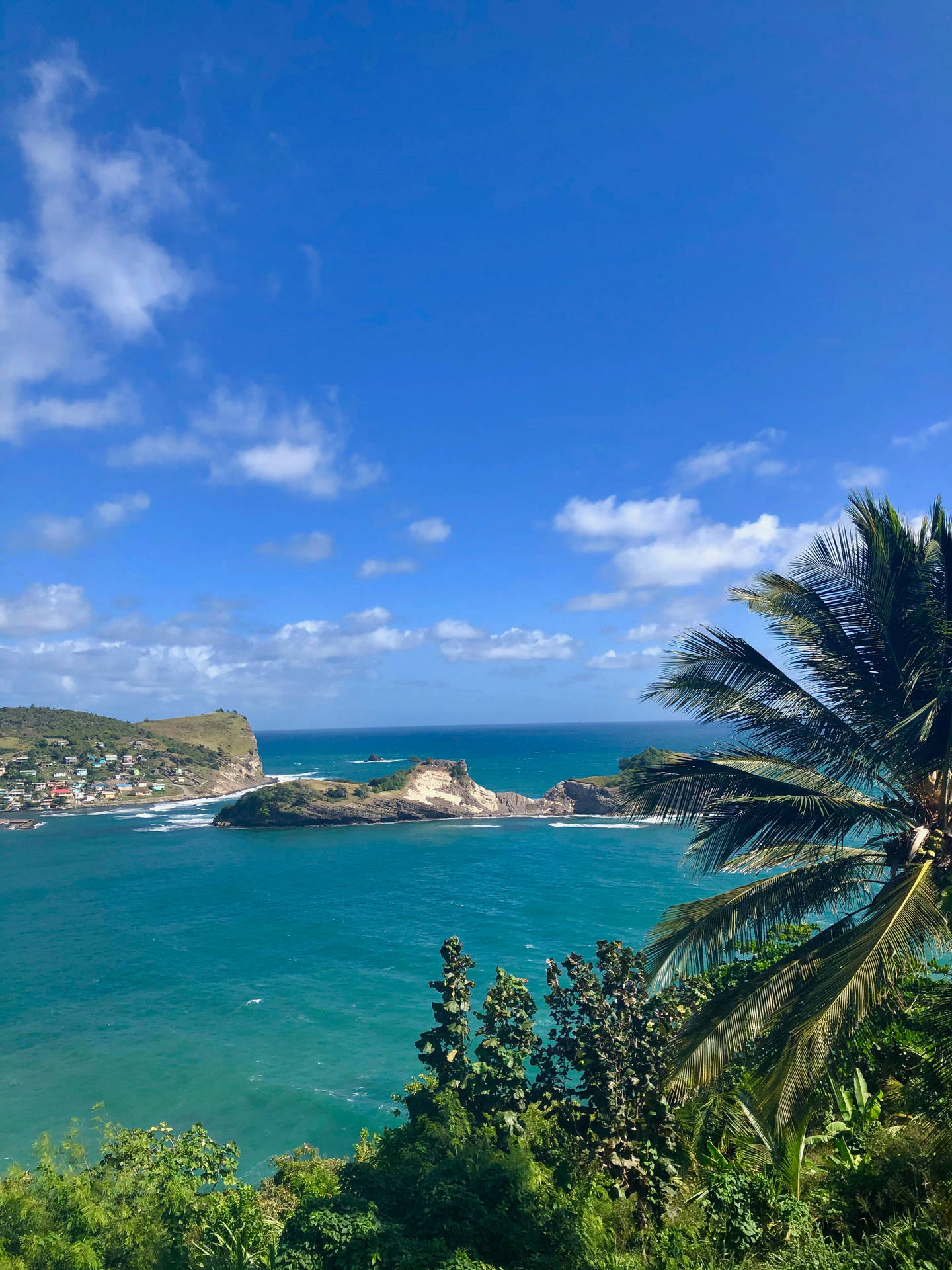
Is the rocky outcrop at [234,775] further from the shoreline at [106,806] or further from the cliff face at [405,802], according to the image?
the cliff face at [405,802]

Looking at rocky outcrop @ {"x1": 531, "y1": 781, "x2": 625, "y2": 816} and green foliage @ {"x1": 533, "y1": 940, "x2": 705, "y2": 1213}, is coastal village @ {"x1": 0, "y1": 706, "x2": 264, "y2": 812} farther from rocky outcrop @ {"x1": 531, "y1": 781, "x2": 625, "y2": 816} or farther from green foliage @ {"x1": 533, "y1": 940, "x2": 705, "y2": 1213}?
green foliage @ {"x1": 533, "y1": 940, "x2": 705, "y2": 1213}

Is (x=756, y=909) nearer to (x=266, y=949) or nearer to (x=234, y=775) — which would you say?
(x=266, y=949)

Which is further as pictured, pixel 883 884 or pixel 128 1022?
pixel 128 1022

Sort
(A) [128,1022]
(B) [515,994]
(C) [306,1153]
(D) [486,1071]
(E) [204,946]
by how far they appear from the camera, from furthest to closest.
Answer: (E) [204,946]
(A) [128,1022]
(C) [306,1153]
(B) [515,994]
(D) [486,1071]

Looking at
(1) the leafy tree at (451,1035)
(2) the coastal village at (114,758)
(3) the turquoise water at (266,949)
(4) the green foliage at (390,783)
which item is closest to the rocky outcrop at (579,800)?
(3) the turquoise water at (266,949)

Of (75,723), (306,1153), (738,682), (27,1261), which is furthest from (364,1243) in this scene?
(75,723)

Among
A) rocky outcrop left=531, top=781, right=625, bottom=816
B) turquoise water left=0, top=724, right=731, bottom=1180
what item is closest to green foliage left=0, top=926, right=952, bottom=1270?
turquoise water left=0, top=724, right=731, bottom=1180

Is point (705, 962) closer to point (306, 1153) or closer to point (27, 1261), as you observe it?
point (27, 1261)

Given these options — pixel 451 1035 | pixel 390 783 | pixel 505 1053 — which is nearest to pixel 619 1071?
pixel 505 1053
